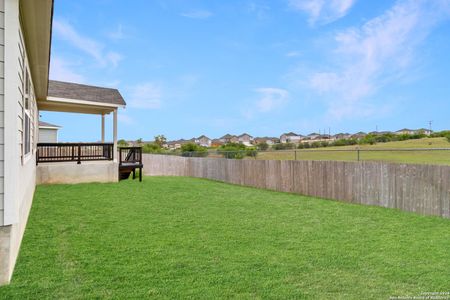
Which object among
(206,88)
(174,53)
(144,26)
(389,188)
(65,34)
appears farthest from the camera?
(206,88)

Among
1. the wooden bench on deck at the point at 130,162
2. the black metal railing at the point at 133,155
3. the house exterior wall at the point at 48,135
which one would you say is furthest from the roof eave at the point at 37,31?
the house exterior wall at the point at 48,135

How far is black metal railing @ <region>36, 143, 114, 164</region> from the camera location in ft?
33.8

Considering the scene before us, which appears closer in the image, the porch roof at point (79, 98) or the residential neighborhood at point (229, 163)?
the residential neighborhood at point (229, 163)

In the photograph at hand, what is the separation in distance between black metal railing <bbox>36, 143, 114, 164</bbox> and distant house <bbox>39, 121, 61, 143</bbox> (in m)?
9.88

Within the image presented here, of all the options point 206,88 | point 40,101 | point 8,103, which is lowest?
point 8,103

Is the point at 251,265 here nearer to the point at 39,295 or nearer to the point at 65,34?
the point at 39,295

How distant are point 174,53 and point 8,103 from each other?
14069 mm

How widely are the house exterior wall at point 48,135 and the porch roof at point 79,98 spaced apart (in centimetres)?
852

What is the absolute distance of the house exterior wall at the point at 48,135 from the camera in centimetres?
1957

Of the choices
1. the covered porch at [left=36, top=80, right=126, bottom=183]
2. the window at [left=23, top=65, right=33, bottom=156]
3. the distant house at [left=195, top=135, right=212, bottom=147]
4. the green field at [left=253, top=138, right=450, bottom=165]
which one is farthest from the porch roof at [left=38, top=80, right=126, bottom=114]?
the distant house at [left=195, top=135, right=212, bottom=147]

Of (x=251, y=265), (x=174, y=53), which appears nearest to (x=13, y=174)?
(x=251, y=265)

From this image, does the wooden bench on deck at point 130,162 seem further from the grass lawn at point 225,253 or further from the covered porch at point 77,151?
the grass lawn at point 225,253

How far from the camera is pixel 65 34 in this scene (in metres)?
12.3

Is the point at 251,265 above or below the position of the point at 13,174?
below
